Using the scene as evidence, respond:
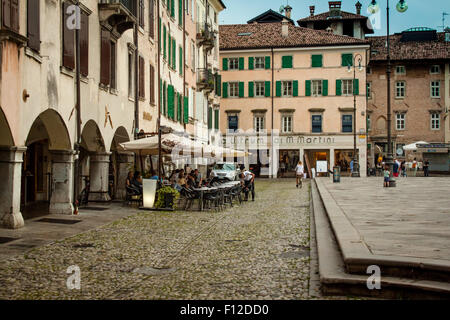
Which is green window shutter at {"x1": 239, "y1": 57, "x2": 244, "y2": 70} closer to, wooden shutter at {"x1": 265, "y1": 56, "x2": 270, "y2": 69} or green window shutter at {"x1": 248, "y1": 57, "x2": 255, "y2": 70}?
green window shutter at {"x1": 248, "y1": 57, "x2": 255, "y2": 70}

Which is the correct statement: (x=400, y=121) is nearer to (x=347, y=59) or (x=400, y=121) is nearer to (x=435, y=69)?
(x=435, y=69)

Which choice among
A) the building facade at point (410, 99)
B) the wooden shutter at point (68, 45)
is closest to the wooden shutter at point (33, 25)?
the wooden shutter at point (68, 45)

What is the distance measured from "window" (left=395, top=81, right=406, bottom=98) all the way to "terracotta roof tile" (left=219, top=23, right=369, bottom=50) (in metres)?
9.44

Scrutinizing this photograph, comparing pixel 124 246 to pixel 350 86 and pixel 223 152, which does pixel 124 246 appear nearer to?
pixel 223 152

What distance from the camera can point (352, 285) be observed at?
6.73 meters

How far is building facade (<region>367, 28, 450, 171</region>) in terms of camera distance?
59.2m

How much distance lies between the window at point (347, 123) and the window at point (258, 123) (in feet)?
25.1

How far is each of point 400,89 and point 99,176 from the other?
47115 mm

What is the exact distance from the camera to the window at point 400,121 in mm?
59781

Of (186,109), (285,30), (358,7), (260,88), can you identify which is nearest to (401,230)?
(186,109)

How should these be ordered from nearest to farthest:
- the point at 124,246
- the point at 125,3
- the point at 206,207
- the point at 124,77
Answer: the point at 124,246, the point at 206,207, the point at 125,3, the point at 124,77

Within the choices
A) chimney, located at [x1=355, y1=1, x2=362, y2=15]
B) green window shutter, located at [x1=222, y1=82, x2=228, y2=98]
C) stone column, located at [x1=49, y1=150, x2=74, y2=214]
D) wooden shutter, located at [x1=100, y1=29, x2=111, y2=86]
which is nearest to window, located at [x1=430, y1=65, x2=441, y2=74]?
chimney, located at [x1=355, y1=1, x2=362, y2=15]

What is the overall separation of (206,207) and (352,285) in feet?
42.2

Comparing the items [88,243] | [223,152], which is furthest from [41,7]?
[223,152]
